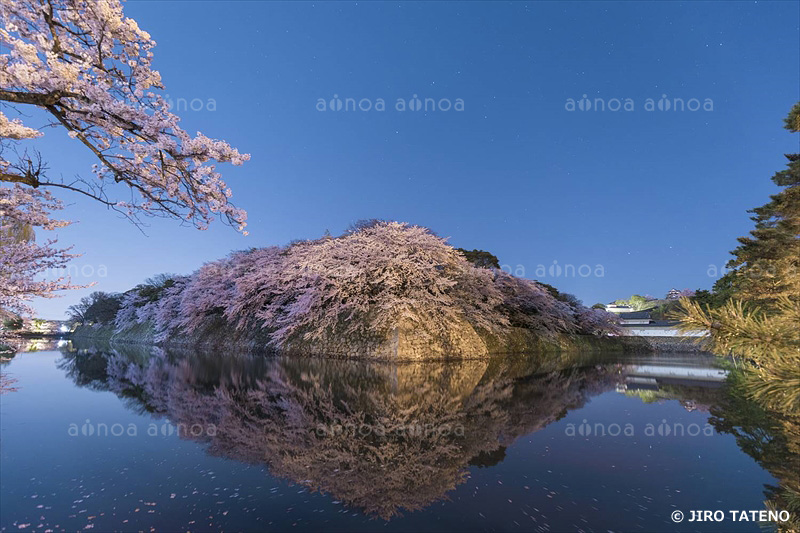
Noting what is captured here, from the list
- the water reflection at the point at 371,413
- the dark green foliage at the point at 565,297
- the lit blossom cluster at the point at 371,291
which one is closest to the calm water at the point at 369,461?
the water reflection at the point at 371,413

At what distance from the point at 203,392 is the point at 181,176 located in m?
4.92

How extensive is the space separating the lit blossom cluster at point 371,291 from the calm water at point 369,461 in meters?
10.3

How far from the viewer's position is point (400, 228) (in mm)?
21078

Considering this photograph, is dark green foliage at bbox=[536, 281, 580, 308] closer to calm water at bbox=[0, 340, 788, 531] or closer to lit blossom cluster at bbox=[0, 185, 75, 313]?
calm water at bbox=[0, 340, 788, 531]

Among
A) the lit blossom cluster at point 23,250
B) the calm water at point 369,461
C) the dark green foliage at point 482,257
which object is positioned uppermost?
the dark green foliage at point 482,257

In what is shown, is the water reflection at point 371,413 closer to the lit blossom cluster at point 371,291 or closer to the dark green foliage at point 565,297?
the lit blossom cluster at point 371,291

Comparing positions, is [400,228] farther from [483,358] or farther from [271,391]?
[271,391]

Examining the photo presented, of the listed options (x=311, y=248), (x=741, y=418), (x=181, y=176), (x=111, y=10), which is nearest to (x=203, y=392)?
(x=181, y=176)

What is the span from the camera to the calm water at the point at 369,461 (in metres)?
3.20

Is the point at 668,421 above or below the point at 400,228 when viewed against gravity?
below

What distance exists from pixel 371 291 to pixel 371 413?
13368 millimetres

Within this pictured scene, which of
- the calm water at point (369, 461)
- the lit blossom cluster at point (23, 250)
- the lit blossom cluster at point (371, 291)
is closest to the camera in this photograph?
the calm water at point (369, 461)

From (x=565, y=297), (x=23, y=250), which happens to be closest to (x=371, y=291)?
(x=23, y=250)

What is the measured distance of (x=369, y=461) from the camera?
14.5 feet
